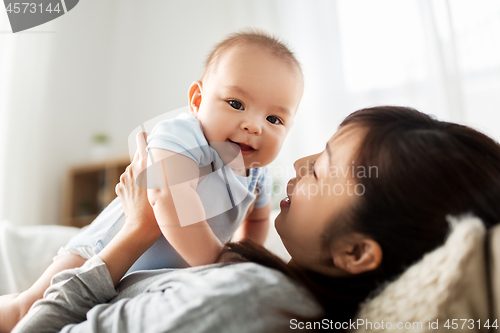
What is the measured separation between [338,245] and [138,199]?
46cm

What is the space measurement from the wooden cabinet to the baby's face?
2009mm

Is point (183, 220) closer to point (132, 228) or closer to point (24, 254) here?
point (132, 228)

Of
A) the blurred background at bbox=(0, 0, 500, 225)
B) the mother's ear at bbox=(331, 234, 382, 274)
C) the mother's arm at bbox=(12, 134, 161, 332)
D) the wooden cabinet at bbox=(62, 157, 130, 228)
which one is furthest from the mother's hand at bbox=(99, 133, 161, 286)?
the wooden cabinet at bbox=(62, 157, 130, 228)

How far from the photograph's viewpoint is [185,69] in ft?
9.25

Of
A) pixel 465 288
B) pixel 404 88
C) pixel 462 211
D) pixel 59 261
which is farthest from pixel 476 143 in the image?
pixel 404 88

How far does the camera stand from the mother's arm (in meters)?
0.54

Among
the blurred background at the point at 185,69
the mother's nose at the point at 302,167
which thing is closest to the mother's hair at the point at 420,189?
the mother's nose at the point at 302,167

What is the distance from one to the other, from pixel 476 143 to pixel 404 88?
1.99 m

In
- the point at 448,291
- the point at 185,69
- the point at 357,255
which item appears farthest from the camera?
the point at 185,69

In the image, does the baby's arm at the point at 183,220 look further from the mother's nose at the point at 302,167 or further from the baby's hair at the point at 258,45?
the baby's hair at the point at 258,45

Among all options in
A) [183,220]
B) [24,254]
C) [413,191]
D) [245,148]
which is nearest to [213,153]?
[245,148]

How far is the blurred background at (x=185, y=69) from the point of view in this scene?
2152 mm

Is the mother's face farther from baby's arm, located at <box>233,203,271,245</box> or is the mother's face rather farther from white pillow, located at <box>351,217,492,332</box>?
baby's arm, located at <box>233,203,271,245</box>

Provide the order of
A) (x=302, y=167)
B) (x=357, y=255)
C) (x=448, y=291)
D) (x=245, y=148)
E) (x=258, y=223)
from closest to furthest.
Answer: (x=448, y=291), (x=357, y=255), (x=302, y=167), (x=245, y=148), (x=258, y=223)
